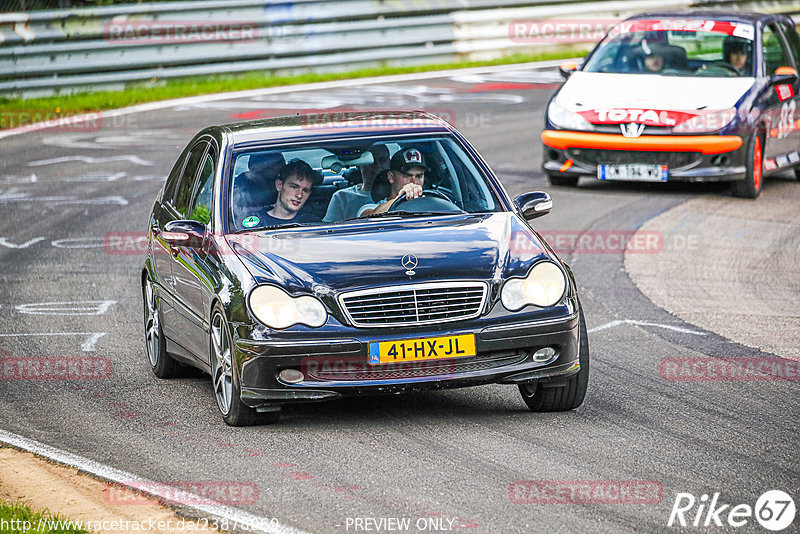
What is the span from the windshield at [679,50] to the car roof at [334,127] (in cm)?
758

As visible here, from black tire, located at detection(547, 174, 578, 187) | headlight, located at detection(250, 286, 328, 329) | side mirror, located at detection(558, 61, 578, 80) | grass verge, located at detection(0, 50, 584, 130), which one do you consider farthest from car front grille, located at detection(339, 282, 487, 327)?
grass verge, located at detection(0, 50, 584, 130)

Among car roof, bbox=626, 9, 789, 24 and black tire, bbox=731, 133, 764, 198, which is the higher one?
car roof, bbox=626, 9, 789, 24

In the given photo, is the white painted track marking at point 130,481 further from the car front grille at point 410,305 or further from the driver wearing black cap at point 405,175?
the driver wearing black cap at point 405,175

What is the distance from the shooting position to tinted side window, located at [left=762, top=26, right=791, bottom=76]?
51.7 ft

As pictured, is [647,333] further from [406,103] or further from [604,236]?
[406,103]

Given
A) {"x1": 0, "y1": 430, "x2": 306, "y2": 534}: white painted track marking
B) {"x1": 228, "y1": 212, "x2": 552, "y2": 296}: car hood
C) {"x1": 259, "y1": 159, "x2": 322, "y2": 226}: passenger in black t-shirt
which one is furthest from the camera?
{"x1": 259, "y1": 159, "x2": 322, "y2": 226}: passenger in black t-shirt

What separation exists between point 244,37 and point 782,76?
1163 centimetres

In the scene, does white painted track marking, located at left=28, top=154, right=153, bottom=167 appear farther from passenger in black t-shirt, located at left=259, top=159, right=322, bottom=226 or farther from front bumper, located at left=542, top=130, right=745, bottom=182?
passenger in black t-shirt, located at left=259, top=159, right=322, bottom=226

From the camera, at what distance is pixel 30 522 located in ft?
18.7

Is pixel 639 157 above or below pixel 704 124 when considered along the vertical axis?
below

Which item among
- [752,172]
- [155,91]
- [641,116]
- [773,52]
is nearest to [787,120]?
[773,52]

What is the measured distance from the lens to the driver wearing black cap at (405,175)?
26.5 feet

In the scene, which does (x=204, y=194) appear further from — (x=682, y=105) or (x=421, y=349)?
(x=682, y=105)

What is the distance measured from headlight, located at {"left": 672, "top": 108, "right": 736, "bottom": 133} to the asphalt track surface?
287cm
